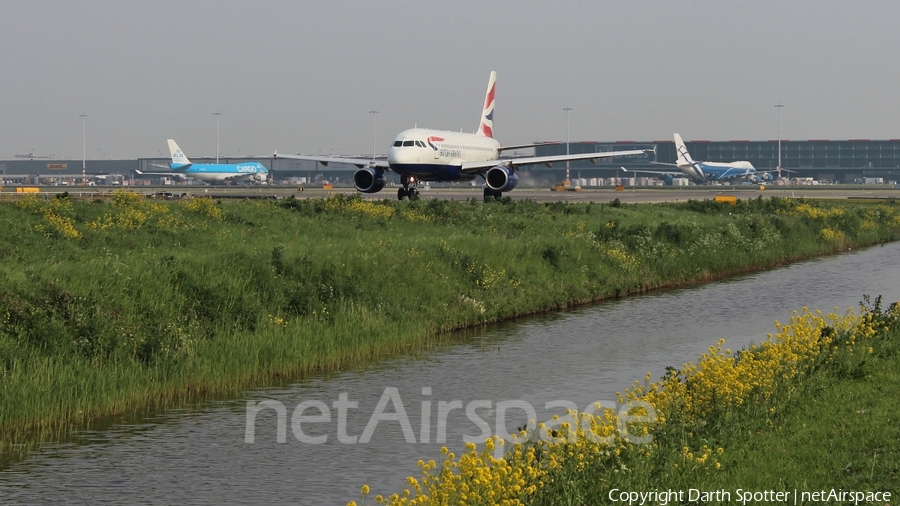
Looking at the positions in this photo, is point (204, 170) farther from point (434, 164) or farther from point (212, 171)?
point (434, 164)

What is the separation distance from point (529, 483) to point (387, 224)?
3580 centimetres

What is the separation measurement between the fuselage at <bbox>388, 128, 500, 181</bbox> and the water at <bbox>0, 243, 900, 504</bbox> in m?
31.1

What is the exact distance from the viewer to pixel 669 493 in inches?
476

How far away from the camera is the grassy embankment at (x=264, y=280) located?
2219 centimetres

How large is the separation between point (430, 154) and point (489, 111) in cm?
2158

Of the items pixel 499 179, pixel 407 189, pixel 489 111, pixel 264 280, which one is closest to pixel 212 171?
pixel 489 111

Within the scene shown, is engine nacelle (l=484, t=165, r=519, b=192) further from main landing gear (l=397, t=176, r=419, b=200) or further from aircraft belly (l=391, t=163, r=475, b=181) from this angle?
main landing gear (l=397, t=176, r=419, b=200)

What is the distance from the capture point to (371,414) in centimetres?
2125

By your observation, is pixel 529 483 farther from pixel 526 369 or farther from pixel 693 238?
pixel 693 238

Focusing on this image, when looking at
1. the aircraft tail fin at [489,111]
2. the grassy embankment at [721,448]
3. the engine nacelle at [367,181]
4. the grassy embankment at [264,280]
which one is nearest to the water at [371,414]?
the grassy embankment at [264,280]

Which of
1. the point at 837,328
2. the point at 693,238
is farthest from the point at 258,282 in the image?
the point at 693,238

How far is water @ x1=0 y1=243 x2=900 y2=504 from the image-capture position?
1645cm

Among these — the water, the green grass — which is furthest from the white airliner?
the green grass

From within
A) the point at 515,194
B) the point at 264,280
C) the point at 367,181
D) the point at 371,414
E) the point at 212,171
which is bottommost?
the point at 371,414
